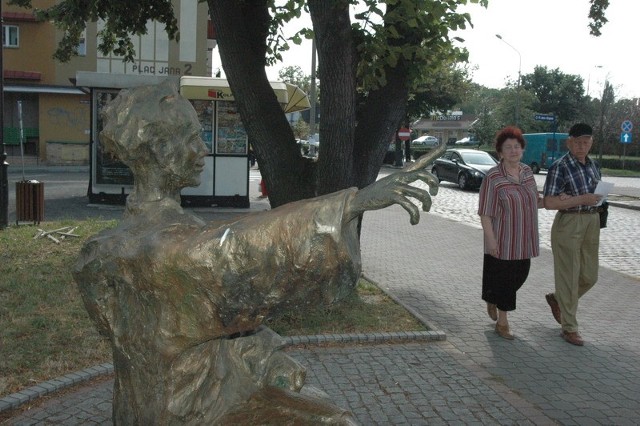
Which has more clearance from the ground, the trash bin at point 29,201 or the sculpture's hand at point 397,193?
the sculpture's hand at point 397,193

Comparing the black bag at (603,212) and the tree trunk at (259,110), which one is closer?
the black bag at (603,212)

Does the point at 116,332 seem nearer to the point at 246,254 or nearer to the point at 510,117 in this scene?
the point at 246,254

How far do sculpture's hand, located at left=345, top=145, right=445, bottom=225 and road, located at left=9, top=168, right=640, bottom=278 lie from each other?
921 centimetres

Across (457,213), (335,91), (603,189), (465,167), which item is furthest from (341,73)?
(465,167)

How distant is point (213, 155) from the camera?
50.6ft

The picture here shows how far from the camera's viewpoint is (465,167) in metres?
24.6

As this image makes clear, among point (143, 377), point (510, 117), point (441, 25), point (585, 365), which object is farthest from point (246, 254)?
point (510, 117)

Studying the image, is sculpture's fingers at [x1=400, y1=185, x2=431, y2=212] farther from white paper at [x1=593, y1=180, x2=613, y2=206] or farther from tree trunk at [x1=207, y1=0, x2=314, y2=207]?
tree trunk at [x1=207, y1=0, x2=314, y2=207]

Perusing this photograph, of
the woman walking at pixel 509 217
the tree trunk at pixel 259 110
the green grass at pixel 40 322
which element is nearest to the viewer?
the green grass at pixel 40 322

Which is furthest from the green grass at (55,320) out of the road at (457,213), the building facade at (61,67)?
the building facade at (61,67)

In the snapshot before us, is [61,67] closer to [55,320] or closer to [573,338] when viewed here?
[55,320]

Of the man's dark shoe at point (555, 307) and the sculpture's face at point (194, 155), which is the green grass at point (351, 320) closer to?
the man's dark shoe at point (555, 307)

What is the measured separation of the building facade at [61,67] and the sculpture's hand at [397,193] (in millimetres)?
29070

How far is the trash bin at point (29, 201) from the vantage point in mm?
11711
